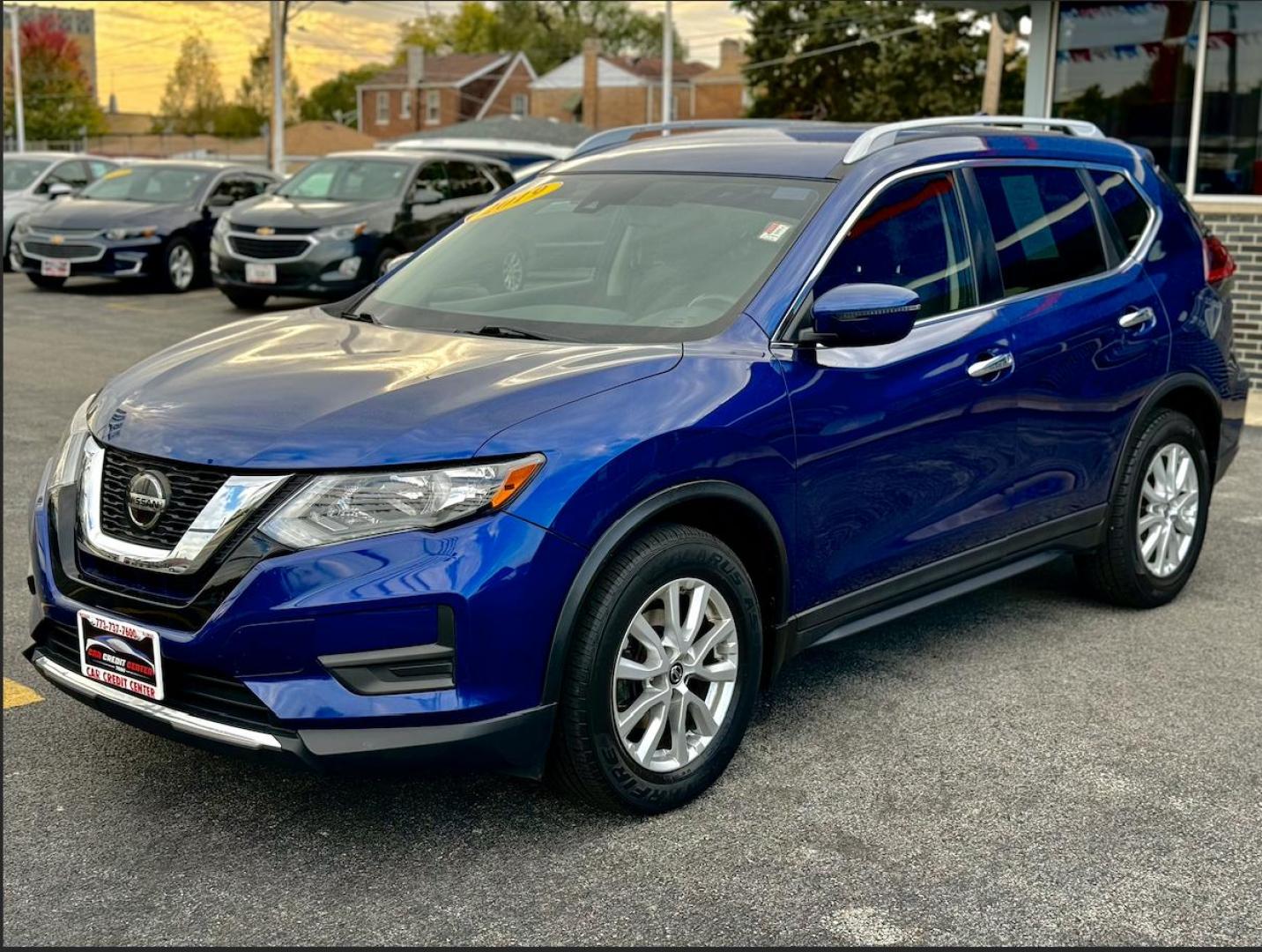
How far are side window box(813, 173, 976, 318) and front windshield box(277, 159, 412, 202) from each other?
482 inches

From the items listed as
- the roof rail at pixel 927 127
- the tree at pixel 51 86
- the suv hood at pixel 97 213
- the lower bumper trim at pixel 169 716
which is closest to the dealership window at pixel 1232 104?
the roof rail at pixel 927 127

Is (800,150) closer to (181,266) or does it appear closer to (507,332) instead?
(507,332)

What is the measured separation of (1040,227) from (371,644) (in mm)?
2960

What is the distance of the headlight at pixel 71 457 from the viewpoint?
3.84 meters

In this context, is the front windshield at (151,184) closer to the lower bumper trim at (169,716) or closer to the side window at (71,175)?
the side window at (71,175)

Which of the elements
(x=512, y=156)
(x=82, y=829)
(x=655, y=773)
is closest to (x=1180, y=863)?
(x=655, y=773)

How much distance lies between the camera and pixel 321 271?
15.7 meters

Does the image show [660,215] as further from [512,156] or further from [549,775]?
[512,156]

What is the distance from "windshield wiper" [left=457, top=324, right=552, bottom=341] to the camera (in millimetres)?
4207

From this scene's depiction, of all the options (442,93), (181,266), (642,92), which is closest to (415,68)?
(442,93)

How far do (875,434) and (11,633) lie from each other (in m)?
3.02

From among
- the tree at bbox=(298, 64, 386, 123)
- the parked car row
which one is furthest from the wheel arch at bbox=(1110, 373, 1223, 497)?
the tree at bbox=(298, 64, 386, 123)

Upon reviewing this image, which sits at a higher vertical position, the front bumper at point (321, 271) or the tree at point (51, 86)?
the tree at point (51, 86)

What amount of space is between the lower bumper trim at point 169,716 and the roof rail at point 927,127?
2448 millimetres
